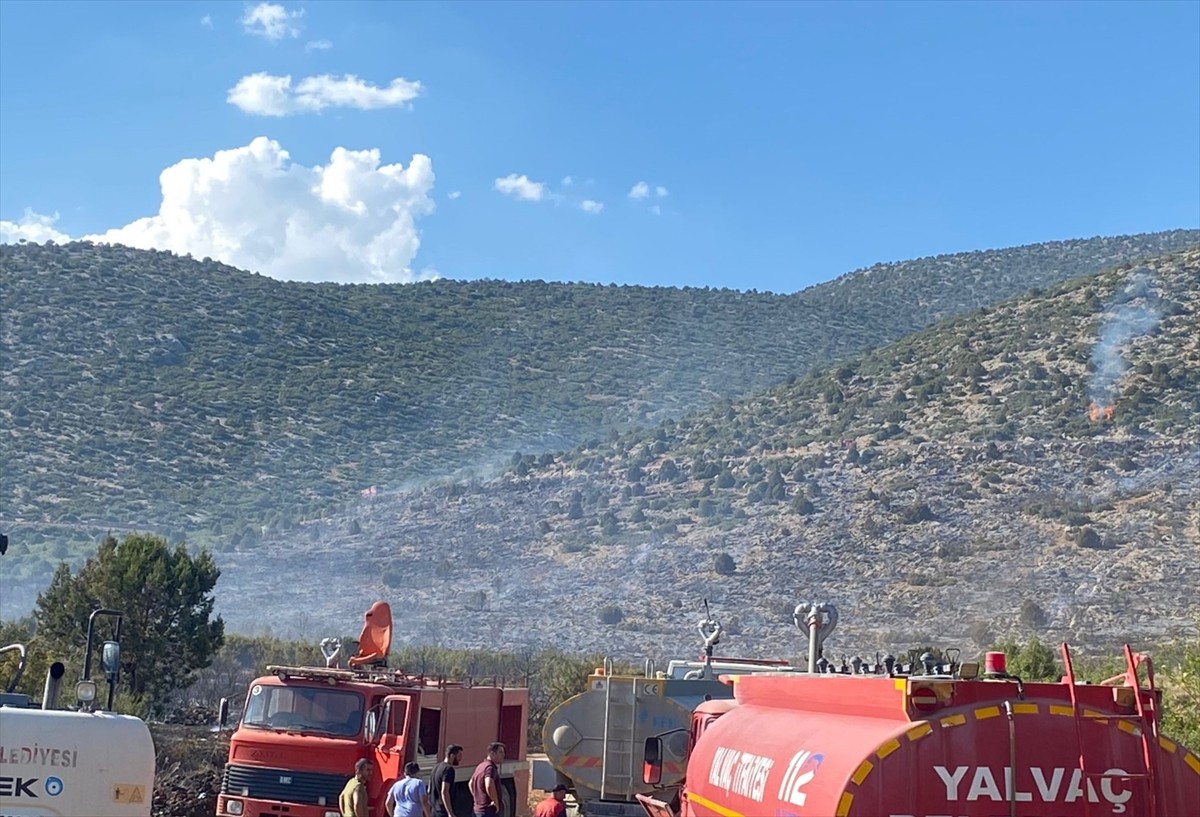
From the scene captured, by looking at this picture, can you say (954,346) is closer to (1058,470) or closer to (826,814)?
(1058,470)

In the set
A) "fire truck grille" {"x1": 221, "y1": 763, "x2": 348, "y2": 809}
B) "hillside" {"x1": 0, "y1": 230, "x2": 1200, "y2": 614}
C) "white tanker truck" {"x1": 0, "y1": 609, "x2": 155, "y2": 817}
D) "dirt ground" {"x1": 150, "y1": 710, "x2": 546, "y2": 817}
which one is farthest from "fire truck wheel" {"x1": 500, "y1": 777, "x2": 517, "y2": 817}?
"hillside" {"x1": 0, "y1": 230, "x2": 1200, "y2": 614}

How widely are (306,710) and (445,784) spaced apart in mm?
2574

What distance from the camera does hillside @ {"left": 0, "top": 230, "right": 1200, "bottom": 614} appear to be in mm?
65688

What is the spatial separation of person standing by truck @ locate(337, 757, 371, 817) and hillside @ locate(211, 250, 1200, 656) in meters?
29.3

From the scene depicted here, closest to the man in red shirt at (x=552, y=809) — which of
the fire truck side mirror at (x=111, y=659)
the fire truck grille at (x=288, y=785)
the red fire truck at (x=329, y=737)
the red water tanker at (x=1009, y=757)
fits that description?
the red fire truck at (x=329, y=737)

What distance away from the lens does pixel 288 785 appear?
48.8 feet

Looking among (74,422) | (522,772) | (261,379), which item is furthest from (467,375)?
(522,772)

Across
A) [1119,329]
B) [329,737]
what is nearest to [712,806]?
[329,737]

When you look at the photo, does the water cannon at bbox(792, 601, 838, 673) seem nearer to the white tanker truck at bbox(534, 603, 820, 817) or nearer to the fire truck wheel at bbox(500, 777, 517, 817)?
the white tanker truck at bbox(534, 603, 820, 817)

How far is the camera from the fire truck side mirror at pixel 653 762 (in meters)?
Answer: 13.7

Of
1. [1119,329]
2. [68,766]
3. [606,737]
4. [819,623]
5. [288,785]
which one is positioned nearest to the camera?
[68,766]

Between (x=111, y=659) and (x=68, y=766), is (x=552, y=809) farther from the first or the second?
(x=68, y=766)

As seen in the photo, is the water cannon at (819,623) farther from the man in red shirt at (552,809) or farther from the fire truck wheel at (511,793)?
the fire truck wheel at (511,793)

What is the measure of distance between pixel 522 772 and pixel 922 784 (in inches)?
460
